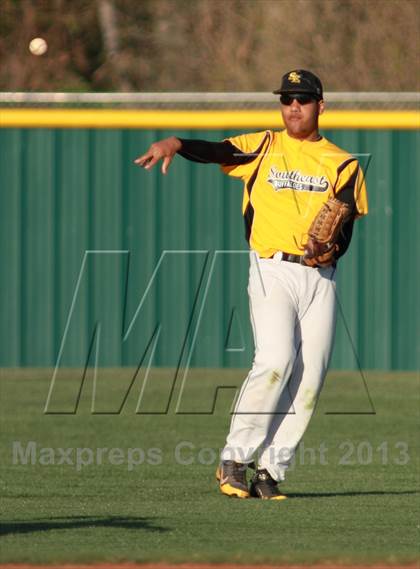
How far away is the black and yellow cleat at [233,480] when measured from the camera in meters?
7.49

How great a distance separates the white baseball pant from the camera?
7.32 metres

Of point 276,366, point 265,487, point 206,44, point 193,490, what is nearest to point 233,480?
point 265,487

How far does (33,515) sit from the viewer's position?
7.00m

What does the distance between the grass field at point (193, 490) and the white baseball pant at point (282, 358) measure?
28 cm

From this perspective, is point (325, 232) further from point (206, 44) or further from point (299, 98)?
point (206, 44)

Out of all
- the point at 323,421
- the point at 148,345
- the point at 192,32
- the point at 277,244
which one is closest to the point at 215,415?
the point at 323,421

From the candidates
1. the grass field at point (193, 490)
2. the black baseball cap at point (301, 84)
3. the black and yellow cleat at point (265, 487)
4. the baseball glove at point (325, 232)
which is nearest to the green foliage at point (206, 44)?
the grass field at point (193, 490)

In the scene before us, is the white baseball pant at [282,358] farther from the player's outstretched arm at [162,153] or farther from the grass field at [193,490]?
the player's outstretched arm at [162,153]

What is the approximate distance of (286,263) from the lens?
7.36 meters

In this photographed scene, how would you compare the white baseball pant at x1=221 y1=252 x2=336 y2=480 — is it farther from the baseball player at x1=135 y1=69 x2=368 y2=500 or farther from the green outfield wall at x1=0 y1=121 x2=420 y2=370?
the green outfield wall at x1=0 y1=121 x2=420 y2=370

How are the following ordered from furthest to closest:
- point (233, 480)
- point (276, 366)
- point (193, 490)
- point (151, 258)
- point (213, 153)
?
point (151, 258)
point (193, 490)
point (233, 480)
point (213, 153)
point (276, 366)

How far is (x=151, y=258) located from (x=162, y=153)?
22.0ft

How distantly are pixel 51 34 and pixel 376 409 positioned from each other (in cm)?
860

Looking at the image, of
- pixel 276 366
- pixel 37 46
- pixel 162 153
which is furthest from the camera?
pixel 37 46
